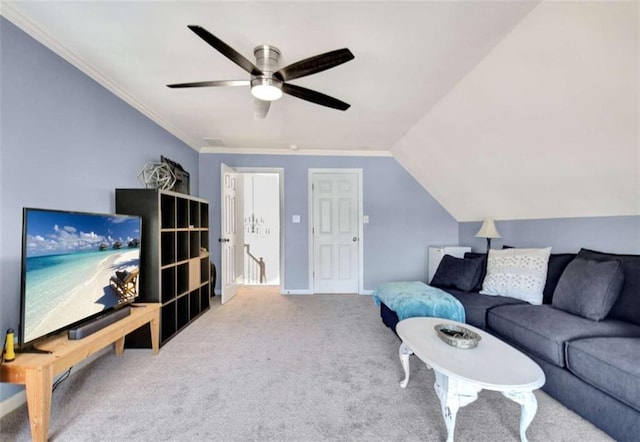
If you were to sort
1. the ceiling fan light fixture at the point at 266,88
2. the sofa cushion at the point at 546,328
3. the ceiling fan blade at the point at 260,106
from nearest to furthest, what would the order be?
1. the sofa cushion at the point at 546,328
2. the ceiling fan light fixture at the point at 266,88
3. the ceiling fan blade at the point at 260,106

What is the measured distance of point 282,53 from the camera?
2062mm

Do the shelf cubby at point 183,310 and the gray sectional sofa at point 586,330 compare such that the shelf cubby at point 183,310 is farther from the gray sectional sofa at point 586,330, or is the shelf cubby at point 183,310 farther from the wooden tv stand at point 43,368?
the gray sectional sofa at point 586,330

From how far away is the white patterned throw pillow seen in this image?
2.60 m

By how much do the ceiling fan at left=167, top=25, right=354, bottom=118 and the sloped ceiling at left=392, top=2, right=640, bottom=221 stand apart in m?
1.16

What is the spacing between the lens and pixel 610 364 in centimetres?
151

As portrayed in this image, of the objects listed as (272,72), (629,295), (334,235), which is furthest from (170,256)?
(629,295)

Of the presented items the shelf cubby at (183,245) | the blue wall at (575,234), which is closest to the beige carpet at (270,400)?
the shelf cubby at (183,245)

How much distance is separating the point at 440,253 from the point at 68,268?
4.21 metres

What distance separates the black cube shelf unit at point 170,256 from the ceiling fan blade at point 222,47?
5.08 feet

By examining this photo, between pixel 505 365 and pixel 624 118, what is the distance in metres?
1.75

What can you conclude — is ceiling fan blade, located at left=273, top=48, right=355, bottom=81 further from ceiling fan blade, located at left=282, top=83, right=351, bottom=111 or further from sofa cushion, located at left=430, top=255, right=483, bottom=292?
sofa cushion, located at left=430, top=255, right=483, bottom=292

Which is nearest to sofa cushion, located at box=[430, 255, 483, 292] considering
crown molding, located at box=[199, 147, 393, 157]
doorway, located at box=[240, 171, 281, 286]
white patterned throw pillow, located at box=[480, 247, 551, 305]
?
white patterned throw pillow, located at box=[480, 247, 551, 305]

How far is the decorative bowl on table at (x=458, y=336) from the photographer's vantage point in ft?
5.65

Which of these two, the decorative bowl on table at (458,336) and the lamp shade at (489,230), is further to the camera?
the lamp shade at (489,230)
